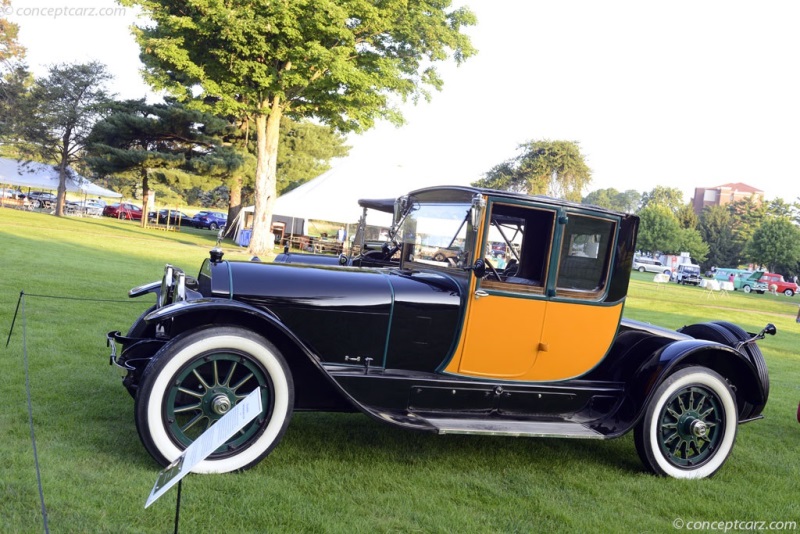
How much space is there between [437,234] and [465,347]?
0.88m

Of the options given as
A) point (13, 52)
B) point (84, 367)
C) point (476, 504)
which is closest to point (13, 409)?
point (84, 367)

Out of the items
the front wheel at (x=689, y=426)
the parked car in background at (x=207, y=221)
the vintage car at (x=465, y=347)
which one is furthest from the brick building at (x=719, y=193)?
the vintage car at (x=465, y=347)

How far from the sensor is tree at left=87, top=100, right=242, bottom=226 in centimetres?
3028

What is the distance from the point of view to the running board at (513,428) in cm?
393

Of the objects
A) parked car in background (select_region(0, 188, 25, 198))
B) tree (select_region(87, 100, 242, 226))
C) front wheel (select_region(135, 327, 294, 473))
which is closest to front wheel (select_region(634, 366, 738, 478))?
front wheel (select_region(135, 327, 294, 473))

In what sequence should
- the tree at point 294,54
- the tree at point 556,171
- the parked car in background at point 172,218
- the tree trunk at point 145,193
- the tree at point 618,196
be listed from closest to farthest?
the tree at point 294,54
the tree trunk at point 145,193
the parked car in background at point 172,218
the tree at point 556,171
the tree at point 618,196

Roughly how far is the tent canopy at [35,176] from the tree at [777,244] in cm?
5337

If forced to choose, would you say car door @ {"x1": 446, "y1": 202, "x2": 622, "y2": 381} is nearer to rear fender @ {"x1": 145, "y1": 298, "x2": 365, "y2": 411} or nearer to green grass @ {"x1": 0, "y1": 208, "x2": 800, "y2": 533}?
green grass @ {"x1": 0, "y1": 208, "x2": 800, "y2": 533}

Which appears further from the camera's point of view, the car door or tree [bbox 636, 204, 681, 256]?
tree [bbox 636, 204, 681, 256]

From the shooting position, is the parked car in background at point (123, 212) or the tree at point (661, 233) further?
the tree at point (661, 233)

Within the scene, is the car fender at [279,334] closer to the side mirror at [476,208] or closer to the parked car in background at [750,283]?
the side mirror at [476,208]

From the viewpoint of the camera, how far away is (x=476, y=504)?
363cm

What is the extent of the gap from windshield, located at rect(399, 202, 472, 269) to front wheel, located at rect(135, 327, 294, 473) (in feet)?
4.67

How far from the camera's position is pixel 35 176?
43.6 meters
